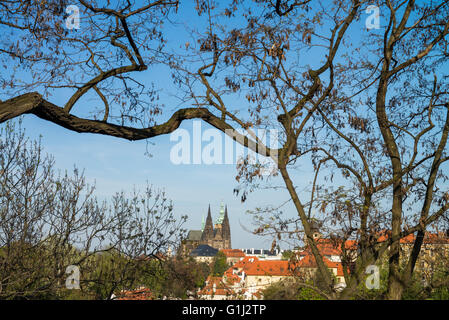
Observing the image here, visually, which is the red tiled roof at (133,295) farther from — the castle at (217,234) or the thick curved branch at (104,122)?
the castle at (217,234)

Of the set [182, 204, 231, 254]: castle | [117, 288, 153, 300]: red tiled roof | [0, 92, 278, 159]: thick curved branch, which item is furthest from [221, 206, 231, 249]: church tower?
[0, 92, 278, 159]: thick curved branch

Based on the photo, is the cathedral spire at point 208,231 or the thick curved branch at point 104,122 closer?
the thick curved branch at point 104,122

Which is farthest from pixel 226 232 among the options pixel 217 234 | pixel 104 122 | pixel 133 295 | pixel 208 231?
pixel 104 122

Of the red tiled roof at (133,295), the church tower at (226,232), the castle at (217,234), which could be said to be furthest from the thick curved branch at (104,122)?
the church tower at (226,232)

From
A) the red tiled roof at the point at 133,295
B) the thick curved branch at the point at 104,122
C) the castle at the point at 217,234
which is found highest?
the castle at the point at 217,234

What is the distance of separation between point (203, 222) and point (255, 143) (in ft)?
405

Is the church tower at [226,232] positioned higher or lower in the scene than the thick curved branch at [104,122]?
higher

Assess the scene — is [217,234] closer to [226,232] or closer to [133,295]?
[226,232]

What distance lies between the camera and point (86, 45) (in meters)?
6.09

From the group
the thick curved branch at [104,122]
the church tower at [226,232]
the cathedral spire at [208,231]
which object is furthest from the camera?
the church tower at [226,232]

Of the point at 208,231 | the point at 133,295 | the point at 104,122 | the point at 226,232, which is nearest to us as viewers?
the point at 104,122

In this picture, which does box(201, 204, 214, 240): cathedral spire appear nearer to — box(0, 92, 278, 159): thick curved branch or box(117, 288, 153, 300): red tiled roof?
box(117, 288, 153, 300): red tiled roof

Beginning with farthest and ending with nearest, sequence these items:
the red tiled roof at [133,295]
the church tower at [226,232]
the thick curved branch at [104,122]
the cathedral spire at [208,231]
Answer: the church tower at [226,232] → the cathedral spire at [208,231] → the red tiled roof at [133,295] → the thick curved branch at [104,122]
